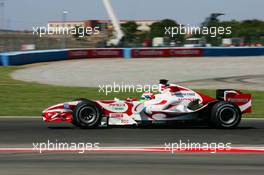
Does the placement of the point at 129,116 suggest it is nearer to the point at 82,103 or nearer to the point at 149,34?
the point at 82,103

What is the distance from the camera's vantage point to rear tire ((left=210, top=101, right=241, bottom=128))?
10477 millimetres

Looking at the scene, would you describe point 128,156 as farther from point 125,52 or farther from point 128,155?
point 125,52

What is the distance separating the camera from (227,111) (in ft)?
34.7

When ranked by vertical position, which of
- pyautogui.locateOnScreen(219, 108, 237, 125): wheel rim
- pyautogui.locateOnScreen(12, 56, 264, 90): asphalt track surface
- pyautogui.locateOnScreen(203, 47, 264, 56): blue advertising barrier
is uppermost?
pyautogui.locateOnScreen(203, 47, 264, 56): blue advertising barrier

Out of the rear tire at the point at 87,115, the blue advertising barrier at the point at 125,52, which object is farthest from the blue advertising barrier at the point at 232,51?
the rear tire at the point at 87,115

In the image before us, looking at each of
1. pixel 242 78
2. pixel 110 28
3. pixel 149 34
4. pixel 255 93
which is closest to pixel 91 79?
pixel 242 78

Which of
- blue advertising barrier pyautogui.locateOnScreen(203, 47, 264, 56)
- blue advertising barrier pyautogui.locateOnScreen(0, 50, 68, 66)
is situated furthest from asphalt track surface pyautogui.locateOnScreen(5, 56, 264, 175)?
blue advertising barrier pyautogui.locateOnScreen(203, 47, 264, 56)

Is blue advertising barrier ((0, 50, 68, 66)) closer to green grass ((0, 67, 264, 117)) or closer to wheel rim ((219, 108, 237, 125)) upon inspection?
green grass ((0, 67, 264, 117))

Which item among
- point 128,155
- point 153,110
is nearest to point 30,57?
point 153,110

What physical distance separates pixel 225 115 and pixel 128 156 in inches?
136

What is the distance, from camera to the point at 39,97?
16.8m

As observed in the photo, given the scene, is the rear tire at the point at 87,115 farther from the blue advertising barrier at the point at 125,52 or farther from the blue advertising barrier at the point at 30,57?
the blue advertising barrier at the point at 125,52

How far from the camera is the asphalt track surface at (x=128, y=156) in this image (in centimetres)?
684

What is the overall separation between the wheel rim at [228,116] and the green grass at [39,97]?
2867 mm
